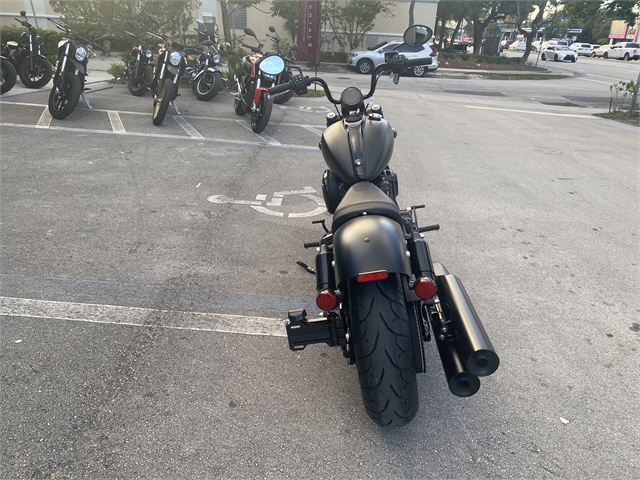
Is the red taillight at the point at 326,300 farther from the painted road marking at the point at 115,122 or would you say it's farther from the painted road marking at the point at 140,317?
the painted road marking at the point at 115,122

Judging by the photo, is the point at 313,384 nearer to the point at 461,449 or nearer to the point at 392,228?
the point at 461,449

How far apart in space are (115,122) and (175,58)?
151 centimetres

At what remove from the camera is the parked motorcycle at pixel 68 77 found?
807 centimetres

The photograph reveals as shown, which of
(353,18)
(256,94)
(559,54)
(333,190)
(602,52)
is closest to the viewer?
(333,190)

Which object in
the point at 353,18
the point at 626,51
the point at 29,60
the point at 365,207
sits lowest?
the point at 365,207

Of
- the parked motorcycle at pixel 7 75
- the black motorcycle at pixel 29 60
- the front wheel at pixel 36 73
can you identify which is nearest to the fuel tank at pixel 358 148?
the parked motorcycle at pixel 7 75

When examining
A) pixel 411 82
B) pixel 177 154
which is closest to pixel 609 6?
pixel 411 82

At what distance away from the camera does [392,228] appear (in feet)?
7.65

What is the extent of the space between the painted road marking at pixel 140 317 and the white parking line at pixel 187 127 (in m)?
5.32

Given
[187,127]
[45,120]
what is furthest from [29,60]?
[187,127]

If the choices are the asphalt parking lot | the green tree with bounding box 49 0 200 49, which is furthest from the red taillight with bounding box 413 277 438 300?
the green tree with bounding box 49 0 200 49

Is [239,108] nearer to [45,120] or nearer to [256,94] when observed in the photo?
[256,94]

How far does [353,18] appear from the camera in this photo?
88.4ft

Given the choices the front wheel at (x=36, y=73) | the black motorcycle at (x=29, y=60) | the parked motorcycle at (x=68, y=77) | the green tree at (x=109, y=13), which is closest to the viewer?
the parked motorcycle at (x=68, y=77)
